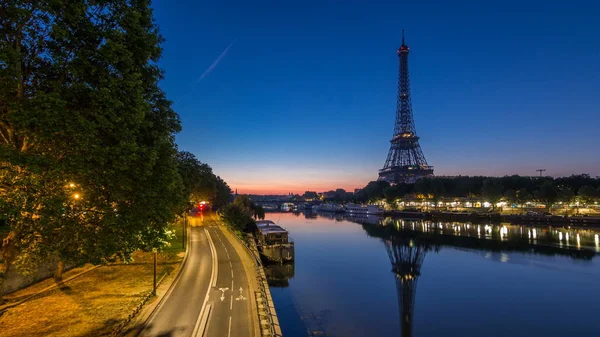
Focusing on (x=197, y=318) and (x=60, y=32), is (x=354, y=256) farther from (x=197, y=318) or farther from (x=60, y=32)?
(x=60, y=32)

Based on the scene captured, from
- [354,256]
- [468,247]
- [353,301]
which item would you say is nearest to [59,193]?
[353,301]

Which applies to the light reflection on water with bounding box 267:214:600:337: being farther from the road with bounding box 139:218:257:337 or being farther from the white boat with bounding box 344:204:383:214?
the white boat with bounding box 344:204:383:214

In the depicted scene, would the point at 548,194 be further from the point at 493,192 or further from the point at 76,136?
the point at 76,136

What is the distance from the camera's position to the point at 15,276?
25.7 metres

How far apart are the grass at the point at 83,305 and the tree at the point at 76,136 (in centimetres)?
534

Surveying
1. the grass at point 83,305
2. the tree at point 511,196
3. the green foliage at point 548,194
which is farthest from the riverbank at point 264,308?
the tree at point 511,196

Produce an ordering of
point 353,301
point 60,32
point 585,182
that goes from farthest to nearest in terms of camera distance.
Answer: point 585,182 → point 353,301 → point 60,32

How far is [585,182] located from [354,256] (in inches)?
4951

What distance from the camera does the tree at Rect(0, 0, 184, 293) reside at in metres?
13.1

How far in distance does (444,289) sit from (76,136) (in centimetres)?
4286

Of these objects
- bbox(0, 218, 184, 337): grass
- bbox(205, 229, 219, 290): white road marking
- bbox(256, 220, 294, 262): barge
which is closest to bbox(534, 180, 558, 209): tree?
bbox(256, 220, 294, 262): barge

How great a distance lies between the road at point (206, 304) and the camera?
20219mm

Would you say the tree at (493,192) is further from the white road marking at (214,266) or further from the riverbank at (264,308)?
the riverbank at (264,308)

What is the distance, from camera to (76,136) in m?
13.7
